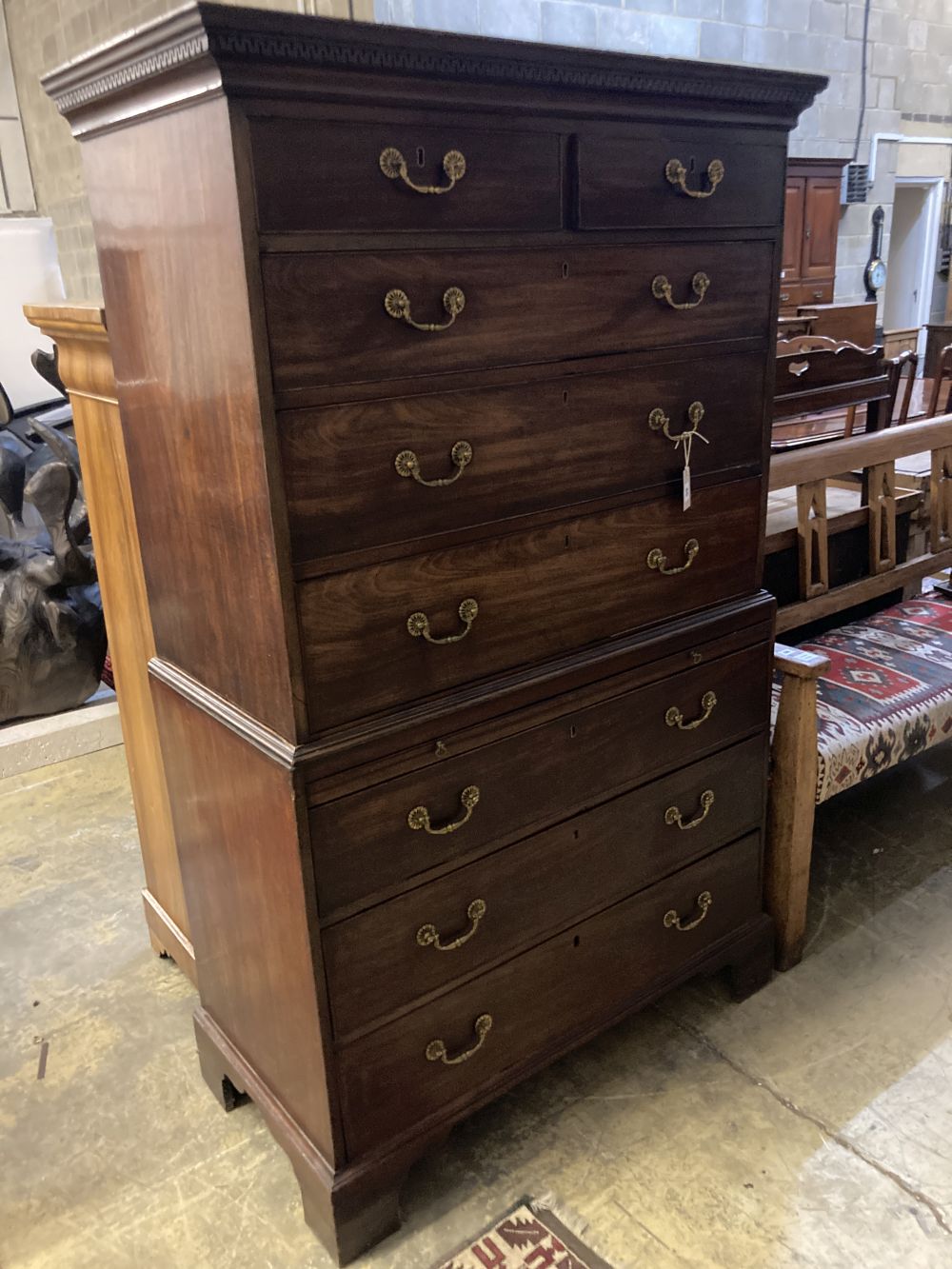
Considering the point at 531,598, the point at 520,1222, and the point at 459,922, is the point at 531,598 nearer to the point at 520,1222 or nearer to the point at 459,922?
the point at 459,922

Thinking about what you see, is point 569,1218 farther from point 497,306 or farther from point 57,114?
point 57,114

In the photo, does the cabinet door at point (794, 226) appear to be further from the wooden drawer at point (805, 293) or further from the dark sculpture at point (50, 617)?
the dark sculpture at point (50, 617)

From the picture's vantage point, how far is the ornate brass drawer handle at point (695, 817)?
1702 mm

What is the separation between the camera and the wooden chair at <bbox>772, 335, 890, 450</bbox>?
2354 millimetres

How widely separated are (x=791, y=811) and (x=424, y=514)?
1061mm

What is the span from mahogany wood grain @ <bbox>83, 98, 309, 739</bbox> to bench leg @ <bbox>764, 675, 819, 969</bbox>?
1054mm

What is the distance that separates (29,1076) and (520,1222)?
95 cm

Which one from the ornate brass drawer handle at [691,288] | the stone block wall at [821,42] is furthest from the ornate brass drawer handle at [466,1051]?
the stone block wall at [821,42]

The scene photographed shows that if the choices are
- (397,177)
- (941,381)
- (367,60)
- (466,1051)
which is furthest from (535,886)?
(941,381)

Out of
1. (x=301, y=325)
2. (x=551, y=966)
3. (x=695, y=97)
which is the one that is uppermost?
(x=695, y=97)

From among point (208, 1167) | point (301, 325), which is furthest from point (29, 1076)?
point (301, 325)

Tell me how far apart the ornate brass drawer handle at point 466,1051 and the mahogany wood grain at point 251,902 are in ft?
0.55

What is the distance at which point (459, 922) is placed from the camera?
57.4 inches

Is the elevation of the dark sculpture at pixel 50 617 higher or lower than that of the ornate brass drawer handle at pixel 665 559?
lower
